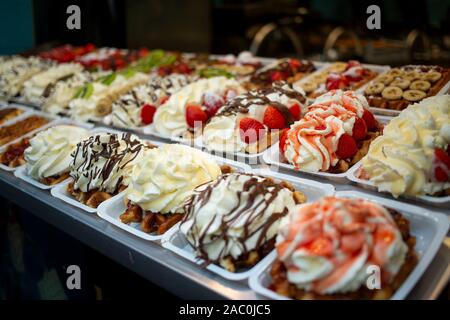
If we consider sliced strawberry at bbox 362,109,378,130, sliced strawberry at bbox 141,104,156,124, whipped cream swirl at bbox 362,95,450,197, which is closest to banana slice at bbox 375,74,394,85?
sliced strawberry at bbox 362,109,378,130

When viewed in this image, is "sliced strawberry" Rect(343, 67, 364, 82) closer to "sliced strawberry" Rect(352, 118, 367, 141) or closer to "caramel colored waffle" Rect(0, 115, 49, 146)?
"sliced strawberry" Rect(352, 118, 367, 141)

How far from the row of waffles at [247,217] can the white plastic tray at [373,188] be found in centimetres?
11

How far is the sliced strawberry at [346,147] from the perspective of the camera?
6.39ft

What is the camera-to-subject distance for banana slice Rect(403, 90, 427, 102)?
7.74 feet

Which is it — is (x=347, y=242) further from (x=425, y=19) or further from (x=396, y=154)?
(x=425, y=19)

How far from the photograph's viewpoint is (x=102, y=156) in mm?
2105

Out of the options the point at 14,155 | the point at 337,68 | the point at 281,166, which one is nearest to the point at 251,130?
the point at 281,166

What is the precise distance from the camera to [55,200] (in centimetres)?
216

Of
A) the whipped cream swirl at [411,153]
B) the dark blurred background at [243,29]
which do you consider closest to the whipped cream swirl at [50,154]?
the whipped cream swirl at [411,153]

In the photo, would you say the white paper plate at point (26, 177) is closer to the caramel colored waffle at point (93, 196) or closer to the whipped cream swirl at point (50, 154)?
the whipped cream swirl at point (50, 154)

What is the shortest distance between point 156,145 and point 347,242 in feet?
4.73

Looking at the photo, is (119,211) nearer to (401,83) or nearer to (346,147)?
(346,147)

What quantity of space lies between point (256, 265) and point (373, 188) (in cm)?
61

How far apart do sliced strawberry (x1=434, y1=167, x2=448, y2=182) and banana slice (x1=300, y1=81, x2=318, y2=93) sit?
1359 millimetres
